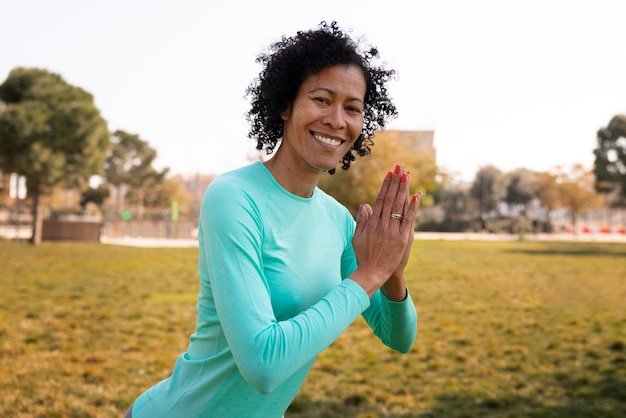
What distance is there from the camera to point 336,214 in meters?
1.88

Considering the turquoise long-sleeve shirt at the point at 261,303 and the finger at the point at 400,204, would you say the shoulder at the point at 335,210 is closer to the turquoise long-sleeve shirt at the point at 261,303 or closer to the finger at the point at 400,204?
the turquoise long-sleeve shirt at the point at 261,303

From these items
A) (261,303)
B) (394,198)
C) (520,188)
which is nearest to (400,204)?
(394,198)

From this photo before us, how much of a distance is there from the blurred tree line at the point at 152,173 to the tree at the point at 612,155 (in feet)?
0.20

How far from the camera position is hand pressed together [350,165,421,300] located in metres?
1.54

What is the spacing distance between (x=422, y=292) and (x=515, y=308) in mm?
2300

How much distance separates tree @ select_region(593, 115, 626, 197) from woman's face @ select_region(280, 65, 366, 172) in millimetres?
38785

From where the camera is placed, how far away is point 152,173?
64688 mm

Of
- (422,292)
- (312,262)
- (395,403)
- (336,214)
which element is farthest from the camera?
(422,292)

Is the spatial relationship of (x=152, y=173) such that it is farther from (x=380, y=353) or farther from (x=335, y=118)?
(x=335, y=118)

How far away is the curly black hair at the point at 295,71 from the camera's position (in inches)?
67.3

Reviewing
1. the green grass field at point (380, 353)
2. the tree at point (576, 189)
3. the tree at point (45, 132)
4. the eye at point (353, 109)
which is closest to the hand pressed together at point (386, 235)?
the eye at point (353, 109)

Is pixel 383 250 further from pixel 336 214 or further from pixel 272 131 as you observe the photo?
pixel 272 131

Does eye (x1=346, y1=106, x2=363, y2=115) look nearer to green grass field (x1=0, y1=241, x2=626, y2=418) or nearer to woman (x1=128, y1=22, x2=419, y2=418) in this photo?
woman (x1=128, y1=22, x2=419, y2=418)

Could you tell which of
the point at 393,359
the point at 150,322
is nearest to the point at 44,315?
the point at 150,322
